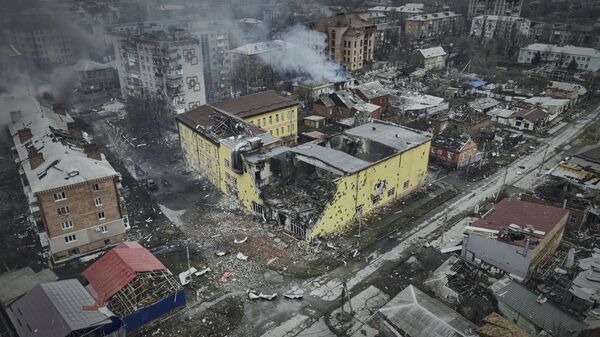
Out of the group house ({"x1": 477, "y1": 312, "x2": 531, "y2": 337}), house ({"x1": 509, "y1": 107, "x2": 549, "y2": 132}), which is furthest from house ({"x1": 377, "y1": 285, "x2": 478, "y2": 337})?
house ({"x1": 509, "y1": 107, "x2": 549, "y2": 132})

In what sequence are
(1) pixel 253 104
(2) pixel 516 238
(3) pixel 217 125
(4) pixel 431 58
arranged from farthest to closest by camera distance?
(4) pixel 431 58 → (1) pixel 253 104 → (3) pixel 217 125 → (2) pixel 516 238

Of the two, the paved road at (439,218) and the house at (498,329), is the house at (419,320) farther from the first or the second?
the paved road at (439,218)

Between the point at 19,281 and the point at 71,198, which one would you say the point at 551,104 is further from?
the point at 19,281

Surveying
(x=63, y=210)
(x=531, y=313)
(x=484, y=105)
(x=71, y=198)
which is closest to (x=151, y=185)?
(x=71, y=198)

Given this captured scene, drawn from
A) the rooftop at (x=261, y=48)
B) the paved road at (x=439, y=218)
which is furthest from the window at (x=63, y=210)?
the rooftop at (x=261, y=48)

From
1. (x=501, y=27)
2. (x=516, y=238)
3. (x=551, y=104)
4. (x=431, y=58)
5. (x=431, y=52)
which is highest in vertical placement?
(x=501, y=27)
